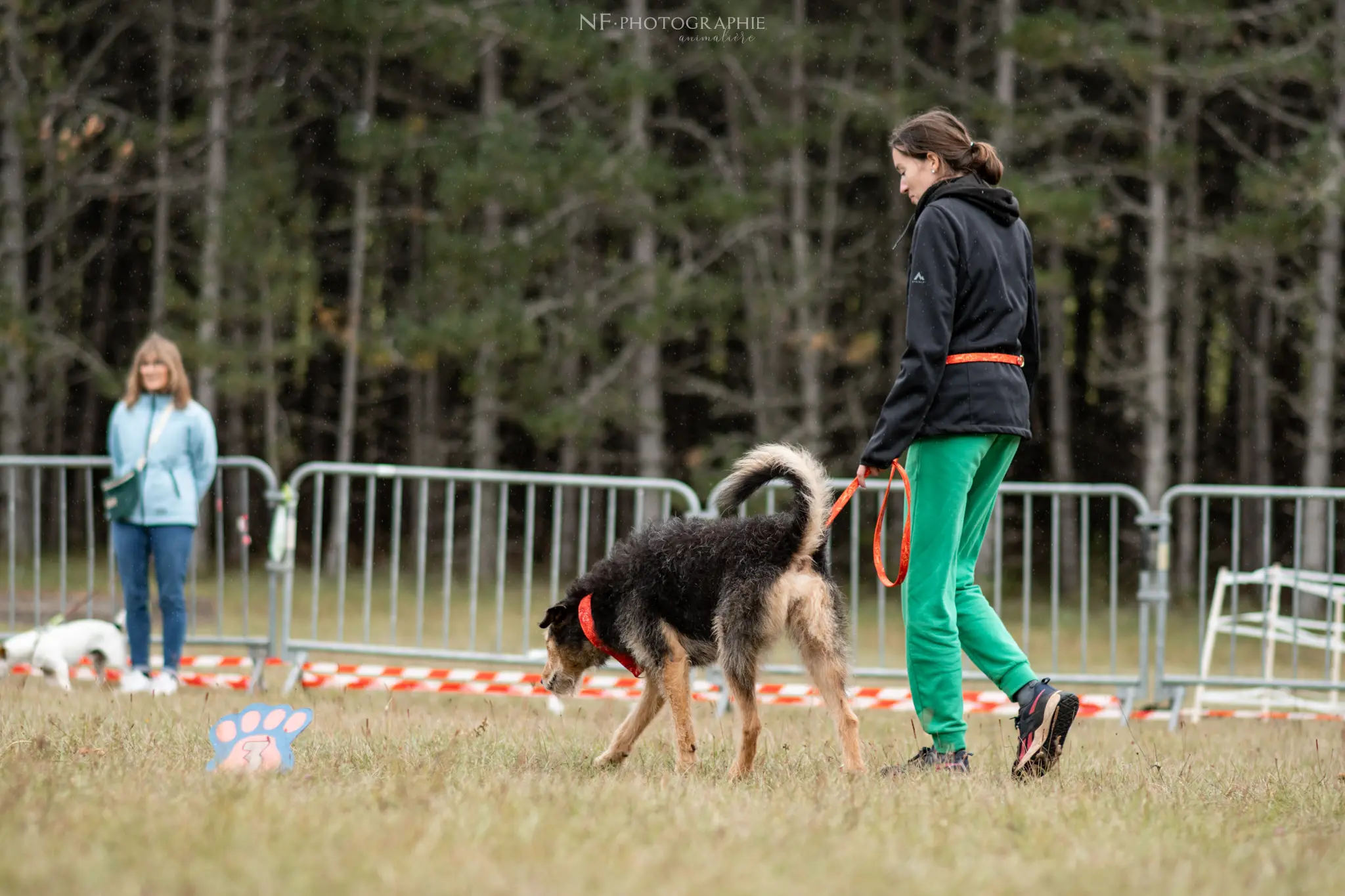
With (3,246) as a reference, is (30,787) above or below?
below

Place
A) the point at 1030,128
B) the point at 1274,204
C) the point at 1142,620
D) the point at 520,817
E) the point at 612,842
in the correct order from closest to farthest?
the point at 612,842 → the point at 520,817 → the point at 1142,620 → the point at 1274,204 → the point at 1030,128

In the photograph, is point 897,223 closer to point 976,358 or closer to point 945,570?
point 976,358

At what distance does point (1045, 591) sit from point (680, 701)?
5779 millimetres

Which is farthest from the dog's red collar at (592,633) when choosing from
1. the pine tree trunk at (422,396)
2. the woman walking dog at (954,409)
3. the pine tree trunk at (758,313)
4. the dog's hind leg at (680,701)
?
the pine tree trunk at (422,396)

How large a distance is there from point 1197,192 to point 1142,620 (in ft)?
39.9

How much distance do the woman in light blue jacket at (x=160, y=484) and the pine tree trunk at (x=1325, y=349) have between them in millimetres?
11635

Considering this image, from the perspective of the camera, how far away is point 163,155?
1912cm

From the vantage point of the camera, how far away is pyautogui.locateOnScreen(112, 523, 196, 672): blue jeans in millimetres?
8094

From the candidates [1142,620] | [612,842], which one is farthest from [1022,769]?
[1142,620]

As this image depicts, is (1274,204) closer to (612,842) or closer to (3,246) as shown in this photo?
(612,842)

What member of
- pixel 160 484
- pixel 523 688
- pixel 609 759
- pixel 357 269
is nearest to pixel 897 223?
pixel 357 269

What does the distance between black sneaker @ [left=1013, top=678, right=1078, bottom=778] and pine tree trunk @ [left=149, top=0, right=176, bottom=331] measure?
629 inches

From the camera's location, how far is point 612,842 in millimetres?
3568

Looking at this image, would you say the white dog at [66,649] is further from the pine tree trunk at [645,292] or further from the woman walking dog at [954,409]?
the pine tree trunk at [645,292]
